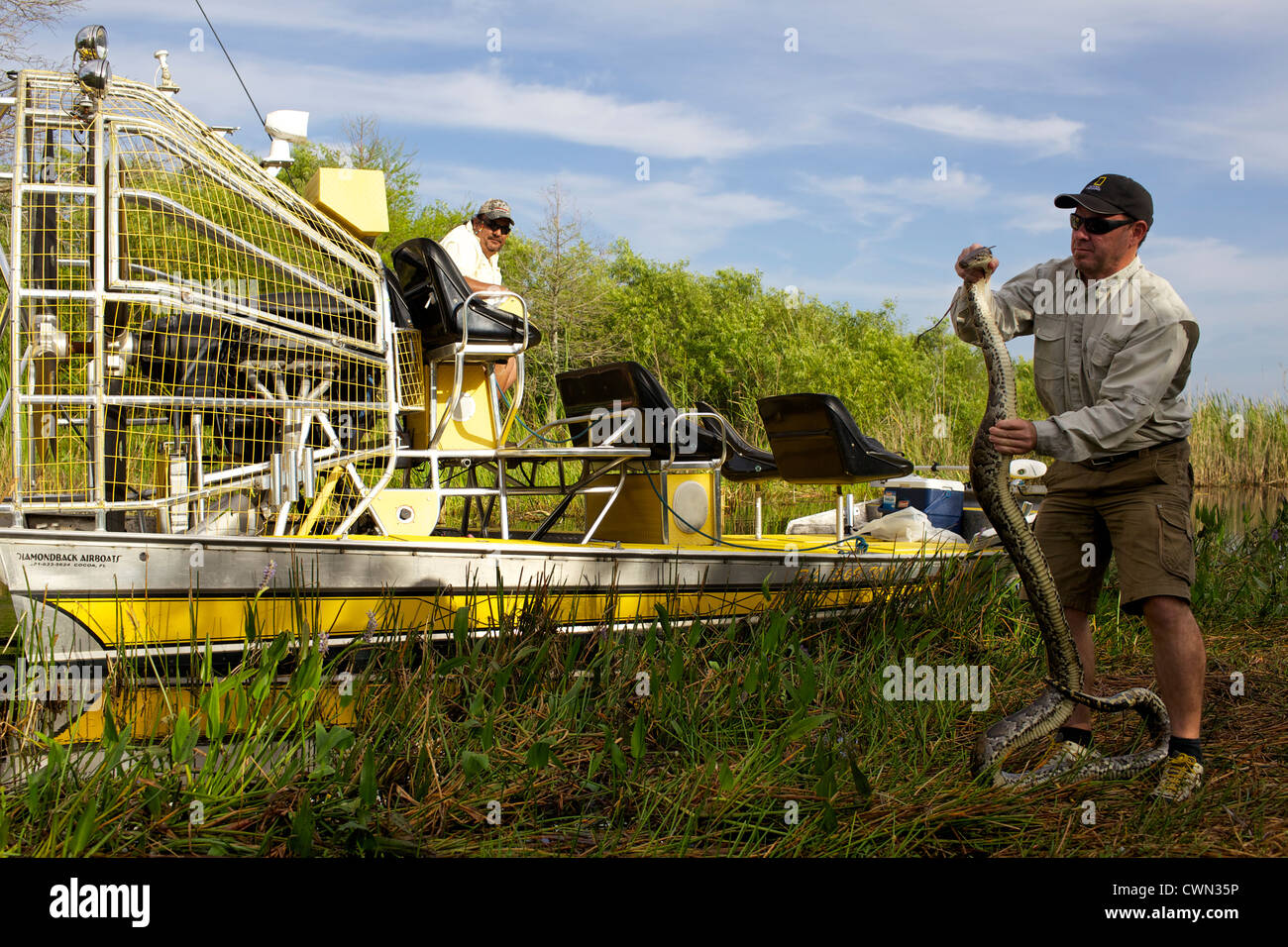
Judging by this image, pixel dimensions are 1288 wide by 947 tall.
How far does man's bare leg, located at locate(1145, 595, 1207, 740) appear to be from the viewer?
12.8 feet

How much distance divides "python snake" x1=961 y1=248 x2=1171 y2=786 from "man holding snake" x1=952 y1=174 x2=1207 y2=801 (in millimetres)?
80

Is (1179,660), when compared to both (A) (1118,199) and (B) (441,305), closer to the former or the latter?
(A) (1118,199)

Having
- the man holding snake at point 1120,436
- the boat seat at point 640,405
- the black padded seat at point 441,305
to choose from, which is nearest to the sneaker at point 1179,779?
the man holding snake at point 1120,436

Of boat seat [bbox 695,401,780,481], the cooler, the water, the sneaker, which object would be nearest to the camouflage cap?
boat seat [bbox 695,401,780,481]

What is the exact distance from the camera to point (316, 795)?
3.54m

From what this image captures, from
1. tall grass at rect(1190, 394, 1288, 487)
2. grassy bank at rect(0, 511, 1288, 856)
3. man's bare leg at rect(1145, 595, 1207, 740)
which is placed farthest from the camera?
tall grass at rect(1190, 394, 1288, 487)

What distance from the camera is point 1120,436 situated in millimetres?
3754

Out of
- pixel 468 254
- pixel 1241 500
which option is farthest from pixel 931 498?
pixel 1241 500

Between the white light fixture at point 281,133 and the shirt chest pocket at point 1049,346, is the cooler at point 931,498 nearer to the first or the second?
the shirt chest pocket at point 1049,346

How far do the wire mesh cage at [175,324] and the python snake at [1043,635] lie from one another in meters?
3.04

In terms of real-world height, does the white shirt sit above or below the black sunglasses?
above

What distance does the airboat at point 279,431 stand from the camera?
15.3 feet

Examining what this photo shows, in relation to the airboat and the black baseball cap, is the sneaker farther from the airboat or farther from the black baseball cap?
the airboat

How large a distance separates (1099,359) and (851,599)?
260 cm
